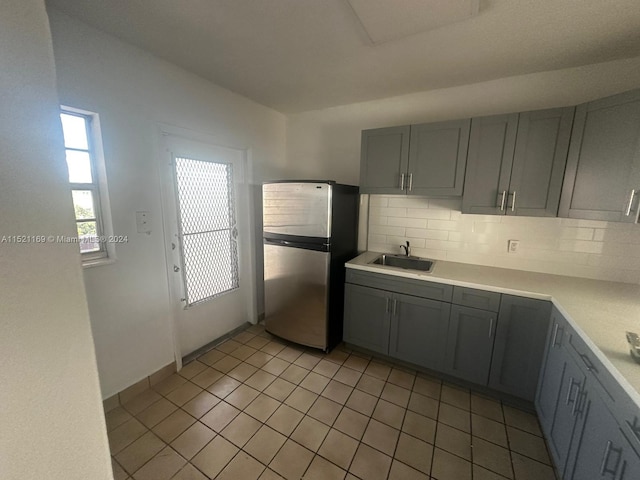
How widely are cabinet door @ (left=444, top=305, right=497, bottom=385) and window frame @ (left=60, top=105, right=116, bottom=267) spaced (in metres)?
2.56

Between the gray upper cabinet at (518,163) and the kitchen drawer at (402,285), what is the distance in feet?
2.24

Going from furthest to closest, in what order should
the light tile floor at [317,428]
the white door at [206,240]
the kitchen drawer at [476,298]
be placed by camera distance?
the white door at [206,240] < the kitchen drawer at [476,298] < the light tile floor at [317,428]

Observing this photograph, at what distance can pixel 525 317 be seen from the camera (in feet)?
5.92

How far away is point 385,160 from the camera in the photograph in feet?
7.89

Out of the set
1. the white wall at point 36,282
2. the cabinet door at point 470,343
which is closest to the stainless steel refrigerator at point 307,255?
the cabinet door at point 470,343

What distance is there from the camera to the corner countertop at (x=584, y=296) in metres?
1.09

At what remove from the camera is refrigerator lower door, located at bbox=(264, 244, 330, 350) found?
8.04ft

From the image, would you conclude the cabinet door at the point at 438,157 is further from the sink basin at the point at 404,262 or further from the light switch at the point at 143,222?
the light switch at the point at 143,222

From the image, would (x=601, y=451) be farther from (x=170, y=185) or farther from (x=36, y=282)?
(x=170, y=185)

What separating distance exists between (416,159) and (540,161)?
859mm

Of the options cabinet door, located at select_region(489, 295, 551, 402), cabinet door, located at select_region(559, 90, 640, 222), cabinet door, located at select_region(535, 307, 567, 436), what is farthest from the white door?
cabinet door, located at select_region(559, 90, 640, 222)

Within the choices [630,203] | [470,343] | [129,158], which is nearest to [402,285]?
[470,343]

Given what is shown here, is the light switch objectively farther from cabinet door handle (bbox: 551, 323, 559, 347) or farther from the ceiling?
cabinet door handle (bbox: 551, 323, 559, 347)

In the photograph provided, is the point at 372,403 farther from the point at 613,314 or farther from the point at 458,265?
the point at 613,314
